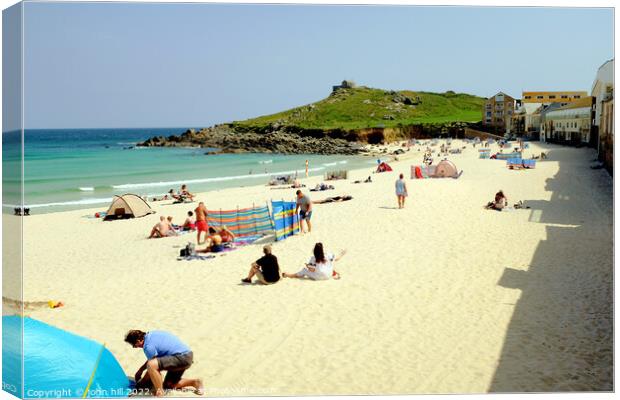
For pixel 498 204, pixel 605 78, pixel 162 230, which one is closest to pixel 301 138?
pixel 498 204

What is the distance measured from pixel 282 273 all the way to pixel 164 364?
3.91 meters

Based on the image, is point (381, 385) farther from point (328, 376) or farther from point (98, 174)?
point (98, 174)

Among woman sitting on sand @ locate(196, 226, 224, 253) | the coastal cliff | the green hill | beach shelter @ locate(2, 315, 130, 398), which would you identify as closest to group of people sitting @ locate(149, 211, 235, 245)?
woman sitting on sand @ locate(196, 226, 224, 253)

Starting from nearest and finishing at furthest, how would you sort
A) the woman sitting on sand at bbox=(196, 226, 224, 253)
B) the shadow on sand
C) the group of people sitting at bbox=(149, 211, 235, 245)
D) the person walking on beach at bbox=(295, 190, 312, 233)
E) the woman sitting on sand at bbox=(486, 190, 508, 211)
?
the shadow on sand → the woman sitting on sand at bbox=(196, 226, 224, 253) → the group of people sitting at bbox=(149, 211, 235, 245) → the person walking on beach at bbox=(295, 190, 312, 233) → the woman sitting on sand at bbox=(486, 190, 508, 211)

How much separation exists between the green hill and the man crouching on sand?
70.2m

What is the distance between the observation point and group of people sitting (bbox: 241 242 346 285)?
8.86 metres

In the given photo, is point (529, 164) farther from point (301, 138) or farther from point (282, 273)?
point (301, 138)

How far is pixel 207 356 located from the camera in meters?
6.14

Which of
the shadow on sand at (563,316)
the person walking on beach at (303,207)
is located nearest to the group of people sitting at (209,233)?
the person walking on beach at (303,207)

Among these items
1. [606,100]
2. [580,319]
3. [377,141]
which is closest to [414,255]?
[580,319]

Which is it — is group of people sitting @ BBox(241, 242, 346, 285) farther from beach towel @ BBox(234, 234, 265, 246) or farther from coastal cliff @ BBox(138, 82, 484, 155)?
coastal cliff @ BBox(138, 82, 484, 155)

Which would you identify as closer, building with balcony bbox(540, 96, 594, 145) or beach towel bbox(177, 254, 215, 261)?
beach towel bbox(177, 254, 215, 261)

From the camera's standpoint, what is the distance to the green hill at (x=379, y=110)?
77750mm

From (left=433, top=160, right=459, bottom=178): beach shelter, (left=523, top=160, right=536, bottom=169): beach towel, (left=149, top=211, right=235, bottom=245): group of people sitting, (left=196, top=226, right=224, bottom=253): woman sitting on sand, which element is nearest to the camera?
(left=196, top=226, right=224, bottom=253): woman sitting on sand
